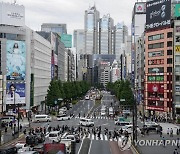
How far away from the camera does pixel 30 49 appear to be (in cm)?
9500

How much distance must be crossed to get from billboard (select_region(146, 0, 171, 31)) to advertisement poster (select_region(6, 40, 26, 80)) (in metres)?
28.5

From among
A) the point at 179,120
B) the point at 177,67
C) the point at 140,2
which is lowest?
the point at 179,120

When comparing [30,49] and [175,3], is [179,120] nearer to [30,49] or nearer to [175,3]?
[175,3]

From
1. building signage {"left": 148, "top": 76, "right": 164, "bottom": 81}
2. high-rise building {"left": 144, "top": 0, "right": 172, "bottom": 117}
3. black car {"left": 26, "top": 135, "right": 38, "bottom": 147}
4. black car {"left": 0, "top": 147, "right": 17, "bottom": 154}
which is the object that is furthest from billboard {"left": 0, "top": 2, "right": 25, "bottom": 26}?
black car {"left": 0, "top": 147, "right": 17, "bottom": 154}

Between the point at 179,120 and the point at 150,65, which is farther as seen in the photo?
the point at 150,65

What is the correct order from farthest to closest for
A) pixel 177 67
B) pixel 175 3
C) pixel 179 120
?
pixel 175 3 < pixel 177 67 < pixel 179 120

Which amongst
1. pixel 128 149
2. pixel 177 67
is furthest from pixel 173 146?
pixel 177 67

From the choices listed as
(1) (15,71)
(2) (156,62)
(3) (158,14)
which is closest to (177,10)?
(3) (158,14)

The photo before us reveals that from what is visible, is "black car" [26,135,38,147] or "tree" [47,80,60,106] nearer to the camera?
"black car" [26,135,38,147]

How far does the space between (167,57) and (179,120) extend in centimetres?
1804

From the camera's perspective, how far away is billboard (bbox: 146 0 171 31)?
8581 cm

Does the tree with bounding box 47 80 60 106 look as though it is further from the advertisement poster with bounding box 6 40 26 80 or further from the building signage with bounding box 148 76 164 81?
the building signage with bounding box 148 76 164 81

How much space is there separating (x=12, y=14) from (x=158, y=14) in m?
31.6

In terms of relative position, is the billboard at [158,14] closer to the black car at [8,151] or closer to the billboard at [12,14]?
the billboard at [12,14]
